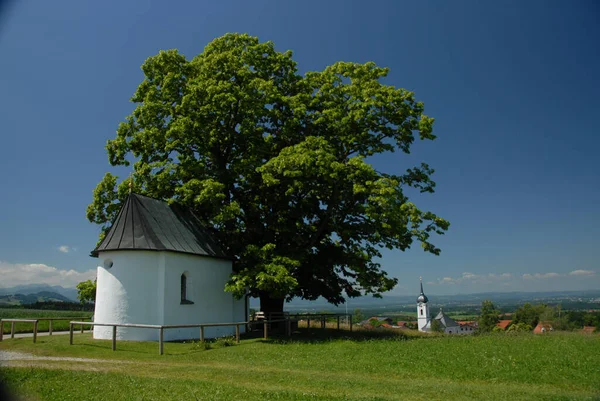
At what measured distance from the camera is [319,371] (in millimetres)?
13867

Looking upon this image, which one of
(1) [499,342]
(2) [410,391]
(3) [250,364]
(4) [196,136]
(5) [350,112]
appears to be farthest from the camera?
(4) [196,136]

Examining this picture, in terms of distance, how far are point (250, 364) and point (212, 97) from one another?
1477 cm

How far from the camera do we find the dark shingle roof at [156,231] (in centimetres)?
2195

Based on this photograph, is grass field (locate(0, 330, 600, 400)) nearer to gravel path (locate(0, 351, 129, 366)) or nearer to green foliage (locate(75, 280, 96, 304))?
gravel path (locate(0, 351, 129, 366))

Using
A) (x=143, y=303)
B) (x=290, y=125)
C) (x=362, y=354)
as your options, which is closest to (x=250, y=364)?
(x=362, y=354)

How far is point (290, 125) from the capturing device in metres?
25.3

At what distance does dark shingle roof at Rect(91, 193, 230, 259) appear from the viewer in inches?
864

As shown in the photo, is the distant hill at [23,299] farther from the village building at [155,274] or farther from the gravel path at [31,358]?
the gravel path at [31,358]

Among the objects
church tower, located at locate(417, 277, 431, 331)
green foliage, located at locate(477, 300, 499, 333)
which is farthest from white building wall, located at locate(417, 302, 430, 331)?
green foliage, located at locate(477, 300, 499, 333)

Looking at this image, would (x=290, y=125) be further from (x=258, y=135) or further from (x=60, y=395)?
(x=60, y=395)

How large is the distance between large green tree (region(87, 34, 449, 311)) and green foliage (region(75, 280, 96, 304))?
371 cm

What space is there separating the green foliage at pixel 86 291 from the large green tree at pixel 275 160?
371 centimetres

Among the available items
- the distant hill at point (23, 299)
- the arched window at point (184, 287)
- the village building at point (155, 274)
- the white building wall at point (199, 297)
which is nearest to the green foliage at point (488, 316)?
the distant hill at point (23, 299)

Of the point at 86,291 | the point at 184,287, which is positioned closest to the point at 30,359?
the point at 184,287
